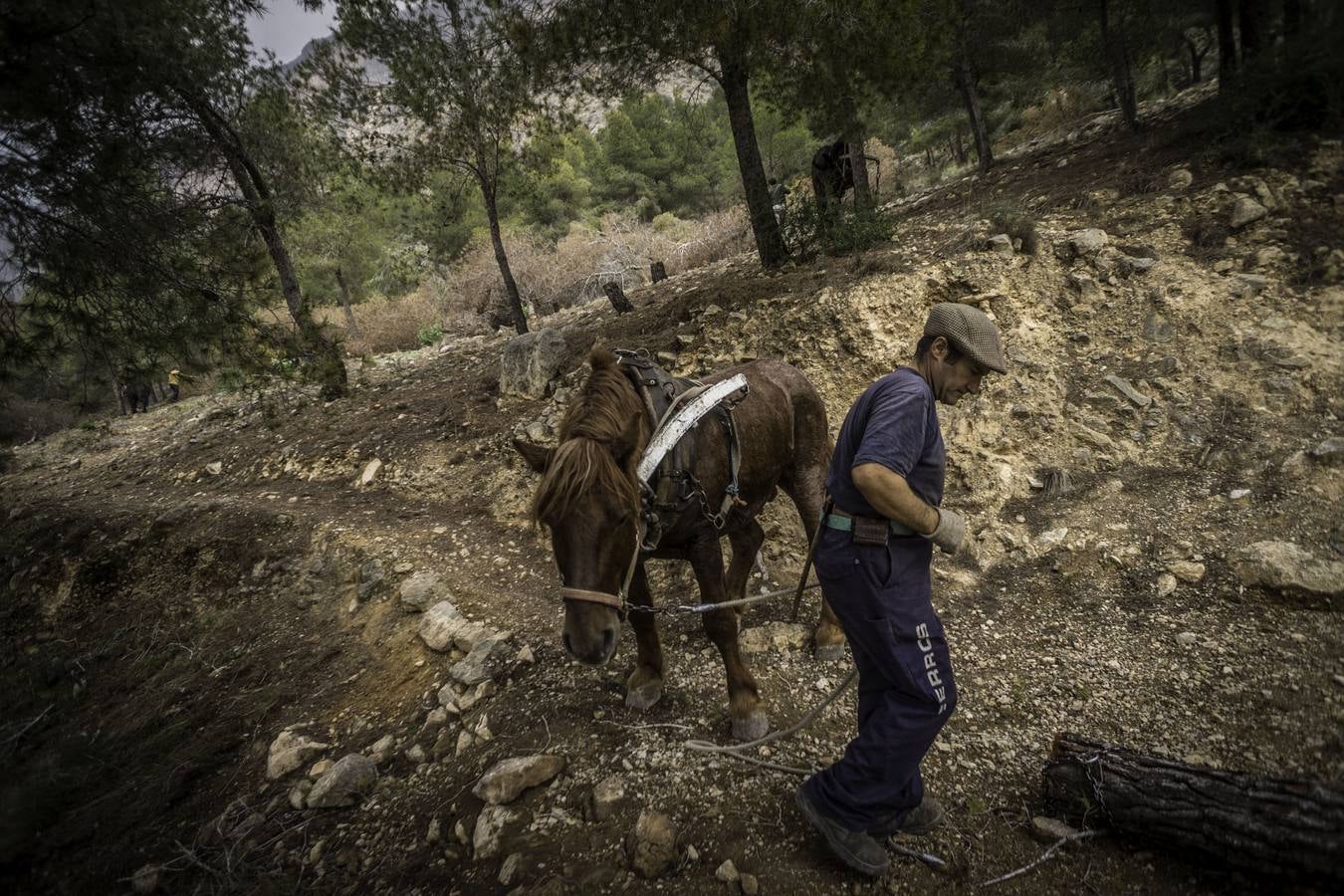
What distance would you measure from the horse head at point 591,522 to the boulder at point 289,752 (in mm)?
2350

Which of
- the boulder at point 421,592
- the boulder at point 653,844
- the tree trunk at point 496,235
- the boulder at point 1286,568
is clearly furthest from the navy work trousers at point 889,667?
the tree trunk at point 496,235

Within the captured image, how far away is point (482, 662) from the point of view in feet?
12.4

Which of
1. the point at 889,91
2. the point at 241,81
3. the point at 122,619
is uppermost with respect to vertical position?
the point at 241,81

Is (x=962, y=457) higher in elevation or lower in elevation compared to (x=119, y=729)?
lower

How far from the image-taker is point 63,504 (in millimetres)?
7520

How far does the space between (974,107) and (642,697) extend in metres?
15.3

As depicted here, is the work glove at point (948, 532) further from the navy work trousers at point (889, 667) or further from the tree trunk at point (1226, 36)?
the tree trunk at point (1226, 36)

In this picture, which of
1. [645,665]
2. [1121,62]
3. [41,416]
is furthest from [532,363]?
[41,416]

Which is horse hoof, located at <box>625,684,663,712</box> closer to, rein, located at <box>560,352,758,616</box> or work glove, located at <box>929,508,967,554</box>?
rein, located at <box>560,352,758,616</box>

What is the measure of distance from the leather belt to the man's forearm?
0.29 feet

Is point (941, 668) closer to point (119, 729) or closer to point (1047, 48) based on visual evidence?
point (119, 729)

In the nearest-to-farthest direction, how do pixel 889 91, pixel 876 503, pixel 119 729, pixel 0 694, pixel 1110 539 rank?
pixel 876 503
pixel 0 694
pixel 119 729
pixel 1110 539
pixel 889 91

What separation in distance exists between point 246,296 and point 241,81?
628 cm

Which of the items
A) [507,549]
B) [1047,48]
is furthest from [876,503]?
[1047,48]
